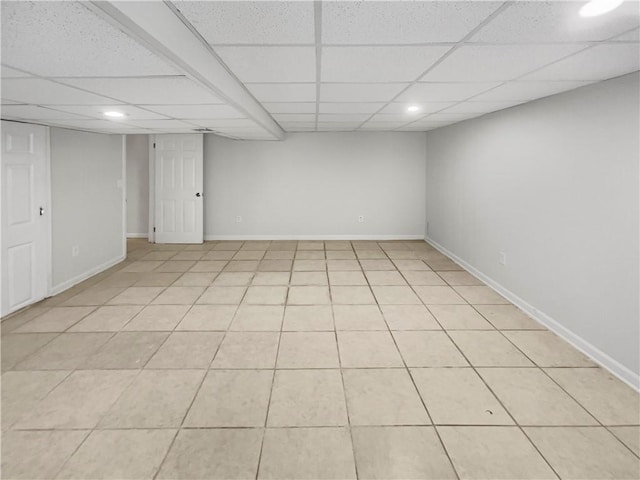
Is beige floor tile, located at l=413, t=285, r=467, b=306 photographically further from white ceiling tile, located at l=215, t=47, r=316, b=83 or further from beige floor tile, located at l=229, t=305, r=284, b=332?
white ceiling tile, located at l=215, t=47, r=316, b=83

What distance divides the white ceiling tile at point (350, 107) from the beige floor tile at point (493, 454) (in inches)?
123

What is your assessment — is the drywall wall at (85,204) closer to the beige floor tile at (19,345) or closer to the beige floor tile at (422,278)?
the beige floor tile at (19,345)

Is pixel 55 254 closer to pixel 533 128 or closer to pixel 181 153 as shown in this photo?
pixel 181 153

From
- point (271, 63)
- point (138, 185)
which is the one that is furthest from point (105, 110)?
point (138, 185)

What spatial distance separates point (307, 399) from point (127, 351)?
156cm

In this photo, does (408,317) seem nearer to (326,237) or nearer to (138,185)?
(326,237)

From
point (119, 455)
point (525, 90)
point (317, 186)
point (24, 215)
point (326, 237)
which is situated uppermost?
point (525, 90)

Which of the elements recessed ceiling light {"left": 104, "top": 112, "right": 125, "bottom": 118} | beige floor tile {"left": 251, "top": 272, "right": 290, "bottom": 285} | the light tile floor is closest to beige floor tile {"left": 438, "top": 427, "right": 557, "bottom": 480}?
the light tile floor

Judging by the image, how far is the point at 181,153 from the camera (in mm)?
7055

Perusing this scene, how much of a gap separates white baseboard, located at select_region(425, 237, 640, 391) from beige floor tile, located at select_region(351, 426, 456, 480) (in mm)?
1517

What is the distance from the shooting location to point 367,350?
119 inches

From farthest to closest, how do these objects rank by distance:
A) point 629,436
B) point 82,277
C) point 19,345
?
point 82,277
point 19,345
point 629,436

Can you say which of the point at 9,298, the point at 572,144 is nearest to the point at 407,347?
the point at 572,144

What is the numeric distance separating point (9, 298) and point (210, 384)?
8.60ft
